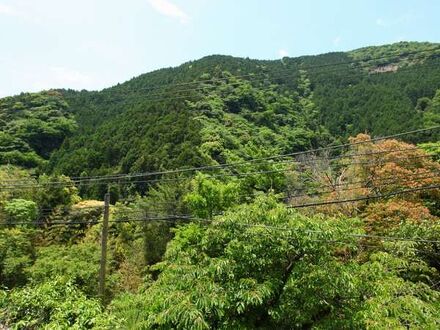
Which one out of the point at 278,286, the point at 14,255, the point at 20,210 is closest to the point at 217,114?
the point at 20,210

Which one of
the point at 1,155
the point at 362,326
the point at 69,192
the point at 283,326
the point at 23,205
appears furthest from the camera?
the point at 1,155

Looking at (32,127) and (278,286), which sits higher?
(32,127)

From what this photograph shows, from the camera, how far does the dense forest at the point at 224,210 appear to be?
956 centimetres

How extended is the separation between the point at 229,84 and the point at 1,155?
3733cm

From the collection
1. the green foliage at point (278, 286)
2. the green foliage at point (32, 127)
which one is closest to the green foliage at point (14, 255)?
the green foliage at point (278, 286)

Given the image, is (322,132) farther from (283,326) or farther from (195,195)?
(283,326)

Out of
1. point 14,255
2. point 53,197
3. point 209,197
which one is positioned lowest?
point 14,255

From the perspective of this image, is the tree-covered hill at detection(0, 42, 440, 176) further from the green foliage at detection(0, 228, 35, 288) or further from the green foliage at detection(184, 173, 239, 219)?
the green foliage at detection(0, 228, 35, 288)

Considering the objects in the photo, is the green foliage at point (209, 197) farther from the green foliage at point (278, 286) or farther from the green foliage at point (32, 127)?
the green foliage at point (32, 127)

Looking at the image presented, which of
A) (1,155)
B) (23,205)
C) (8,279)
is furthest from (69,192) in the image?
(1,155)

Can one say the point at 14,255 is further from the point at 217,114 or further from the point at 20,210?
the point at 217,114

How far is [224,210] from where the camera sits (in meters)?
23.6

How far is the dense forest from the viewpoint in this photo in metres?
9.56

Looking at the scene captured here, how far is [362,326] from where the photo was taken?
29.0 ft
